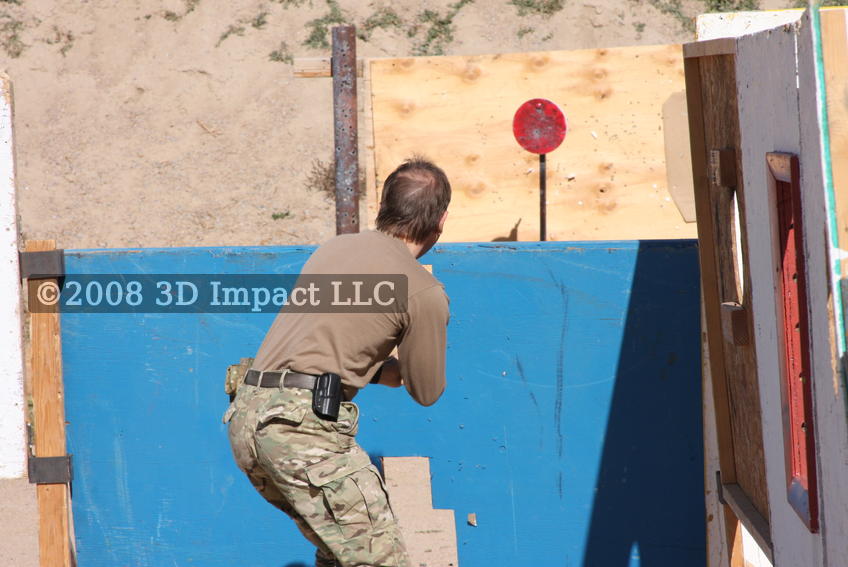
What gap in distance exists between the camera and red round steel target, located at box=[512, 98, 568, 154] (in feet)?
20.5

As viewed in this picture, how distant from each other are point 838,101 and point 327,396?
1.68 metres

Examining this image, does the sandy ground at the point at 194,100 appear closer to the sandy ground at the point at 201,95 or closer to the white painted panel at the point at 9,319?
the sandy ground at the point at 201,95

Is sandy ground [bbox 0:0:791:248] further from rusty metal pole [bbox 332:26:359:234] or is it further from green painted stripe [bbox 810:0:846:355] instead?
green painted stripe [bbox 810:0:846:355]

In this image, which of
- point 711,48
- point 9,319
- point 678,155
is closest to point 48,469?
point 9,319

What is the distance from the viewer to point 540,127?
6.27 m

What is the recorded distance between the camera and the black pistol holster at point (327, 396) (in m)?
2.91

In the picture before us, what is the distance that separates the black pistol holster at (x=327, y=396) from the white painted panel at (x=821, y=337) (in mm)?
1409

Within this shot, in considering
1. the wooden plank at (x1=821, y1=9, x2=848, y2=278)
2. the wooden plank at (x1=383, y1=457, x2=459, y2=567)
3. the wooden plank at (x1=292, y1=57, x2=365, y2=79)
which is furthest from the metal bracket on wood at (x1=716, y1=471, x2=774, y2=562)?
the wooden plank at (x1=292, y1=57, x2=365, y2=79)

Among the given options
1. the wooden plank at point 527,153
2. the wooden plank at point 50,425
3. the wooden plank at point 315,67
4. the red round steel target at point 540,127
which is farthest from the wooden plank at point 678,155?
the wooden plank at point 50,425

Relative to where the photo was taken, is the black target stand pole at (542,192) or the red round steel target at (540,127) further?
the black target stand pole at (542,192)

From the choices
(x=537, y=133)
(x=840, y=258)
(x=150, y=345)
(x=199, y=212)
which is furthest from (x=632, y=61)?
(x=199, y=212)

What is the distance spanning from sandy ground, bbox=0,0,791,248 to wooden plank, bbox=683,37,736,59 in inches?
310

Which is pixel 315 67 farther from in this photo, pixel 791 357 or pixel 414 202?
pixel 791 357

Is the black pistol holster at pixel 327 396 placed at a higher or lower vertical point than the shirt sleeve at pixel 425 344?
lower
